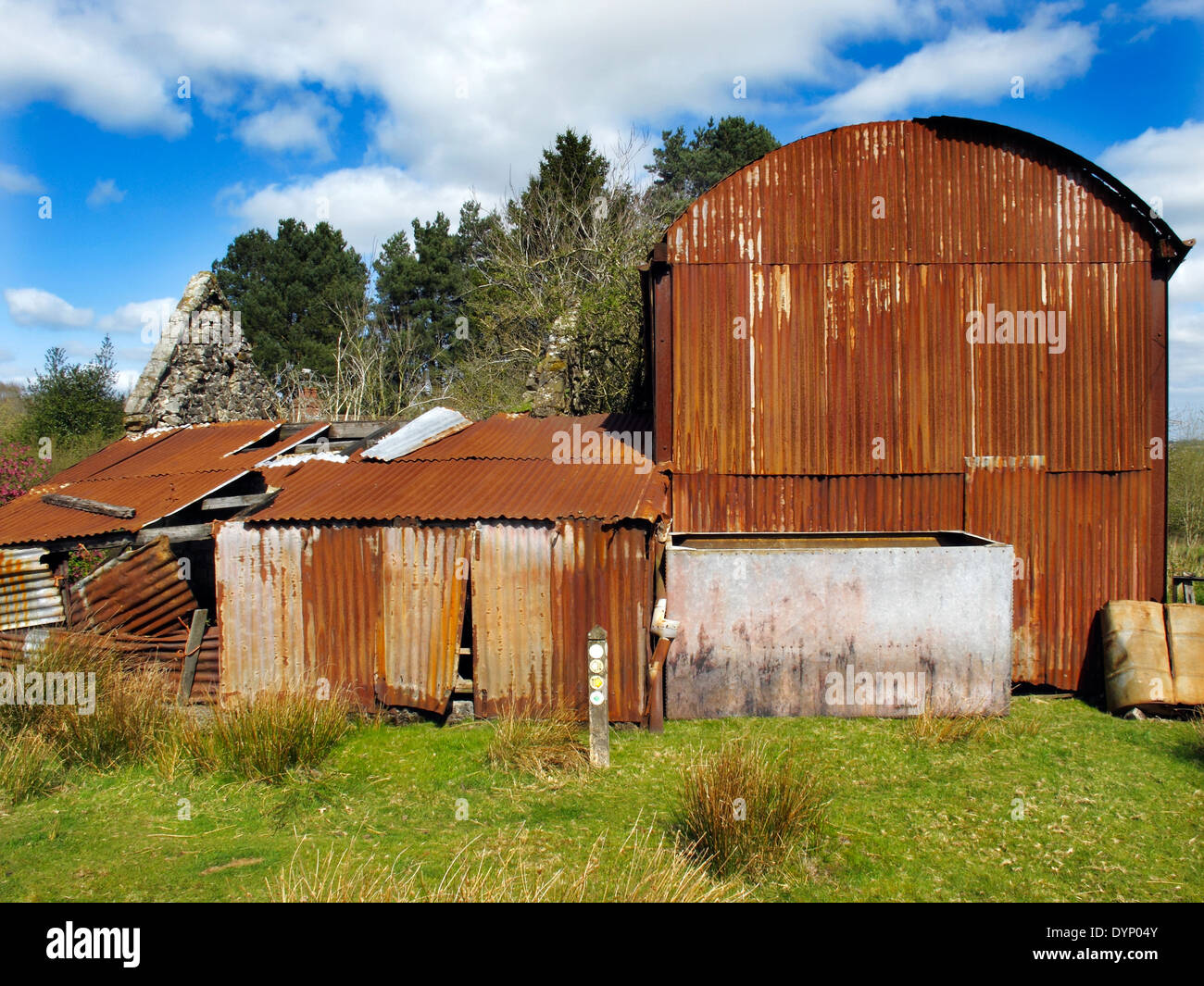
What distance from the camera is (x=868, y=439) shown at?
9938 millimetres

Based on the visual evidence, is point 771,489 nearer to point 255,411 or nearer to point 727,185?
point 727,185

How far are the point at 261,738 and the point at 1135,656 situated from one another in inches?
382

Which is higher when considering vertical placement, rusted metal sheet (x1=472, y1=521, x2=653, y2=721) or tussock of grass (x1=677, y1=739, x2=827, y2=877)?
rusted metal sheet (x1=472, y1=521, x2=653, y2=721)

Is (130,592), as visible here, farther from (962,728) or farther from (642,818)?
(962,728)

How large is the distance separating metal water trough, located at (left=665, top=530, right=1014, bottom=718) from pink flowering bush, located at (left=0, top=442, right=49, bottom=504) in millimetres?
12184

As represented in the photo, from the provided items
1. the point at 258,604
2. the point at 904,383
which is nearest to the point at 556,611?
the point at 258,604

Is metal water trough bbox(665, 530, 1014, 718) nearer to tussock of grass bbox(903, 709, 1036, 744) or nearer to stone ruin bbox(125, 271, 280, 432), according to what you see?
tussock of grass bbox(903, 709, 1036, 744)

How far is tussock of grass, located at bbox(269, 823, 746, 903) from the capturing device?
14.0 ft

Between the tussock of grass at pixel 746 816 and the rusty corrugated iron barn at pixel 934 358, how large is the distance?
16.0ft

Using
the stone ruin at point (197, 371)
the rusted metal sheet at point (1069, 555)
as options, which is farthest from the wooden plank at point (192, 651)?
the rusted metal sheet at point (1069, 555)

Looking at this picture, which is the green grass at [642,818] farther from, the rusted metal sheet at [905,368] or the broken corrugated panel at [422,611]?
the rusted metal sheet at [905,368]

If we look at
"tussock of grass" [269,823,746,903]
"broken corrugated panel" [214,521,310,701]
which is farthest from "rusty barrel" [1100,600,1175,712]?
"broken corrugated panel" [214,521,310,701]

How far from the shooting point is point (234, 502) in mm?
9312
